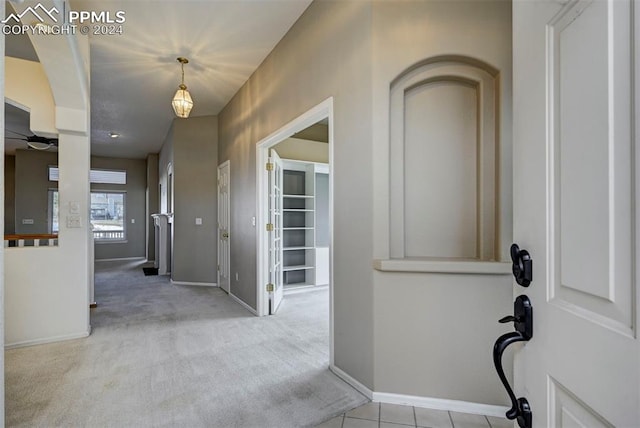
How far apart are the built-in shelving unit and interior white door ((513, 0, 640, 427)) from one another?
4.52 m

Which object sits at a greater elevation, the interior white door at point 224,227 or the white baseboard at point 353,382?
the interior white door at point 224,227

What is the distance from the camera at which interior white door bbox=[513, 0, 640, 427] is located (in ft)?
1.59

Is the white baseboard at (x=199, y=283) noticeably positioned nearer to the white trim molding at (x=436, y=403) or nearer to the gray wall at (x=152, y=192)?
the gray wall at (x=152, y=192)

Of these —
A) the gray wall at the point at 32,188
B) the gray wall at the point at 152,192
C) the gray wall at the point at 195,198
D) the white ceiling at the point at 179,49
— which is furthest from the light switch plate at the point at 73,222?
the gray wall at the point at 32,188

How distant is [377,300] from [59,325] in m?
3.08

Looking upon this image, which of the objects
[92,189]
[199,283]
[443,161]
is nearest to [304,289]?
[199,283]

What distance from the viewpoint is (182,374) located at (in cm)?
240

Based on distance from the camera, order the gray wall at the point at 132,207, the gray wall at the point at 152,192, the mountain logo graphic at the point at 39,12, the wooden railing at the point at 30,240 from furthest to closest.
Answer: the gray wall at the point at 132,207 → the gray wall at the point at 152,192 → the wooden railing at the point at 30,240 → the mountain logo graphic at the point at 39,12

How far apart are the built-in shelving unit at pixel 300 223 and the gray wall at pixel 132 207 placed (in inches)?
249

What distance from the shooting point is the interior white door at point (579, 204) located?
484 millimetres

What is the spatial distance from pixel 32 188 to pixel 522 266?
35.3ft

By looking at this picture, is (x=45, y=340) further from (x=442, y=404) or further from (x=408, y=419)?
(x=442, y=404)

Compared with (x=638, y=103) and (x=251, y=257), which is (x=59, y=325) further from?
(x=638, y=103)

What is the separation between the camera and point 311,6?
2.78 metres
